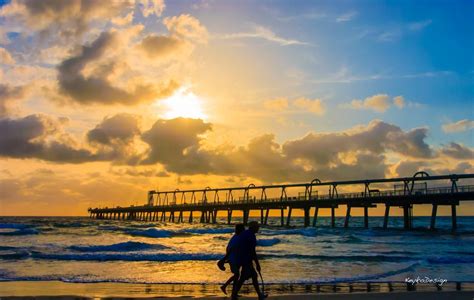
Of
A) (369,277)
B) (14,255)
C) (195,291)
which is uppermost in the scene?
(195,291)

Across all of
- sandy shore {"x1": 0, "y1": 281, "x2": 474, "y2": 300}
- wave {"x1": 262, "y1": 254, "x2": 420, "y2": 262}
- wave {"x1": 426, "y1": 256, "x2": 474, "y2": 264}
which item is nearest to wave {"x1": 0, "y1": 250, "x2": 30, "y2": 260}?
sandy shore {"x1": 0, "y1": 281, "x2": 474, "y2": 300}

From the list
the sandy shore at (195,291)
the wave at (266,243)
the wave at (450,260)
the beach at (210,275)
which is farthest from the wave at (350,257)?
the sandy shore at (195,291)

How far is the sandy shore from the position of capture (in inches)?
368

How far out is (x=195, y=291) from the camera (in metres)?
10.9

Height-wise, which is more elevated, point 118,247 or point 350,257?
point 350,257

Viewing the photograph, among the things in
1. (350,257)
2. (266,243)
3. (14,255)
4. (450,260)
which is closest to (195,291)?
(350,257)

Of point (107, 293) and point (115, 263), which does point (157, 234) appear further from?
point (107, 293)

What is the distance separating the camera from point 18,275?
13.9 metres

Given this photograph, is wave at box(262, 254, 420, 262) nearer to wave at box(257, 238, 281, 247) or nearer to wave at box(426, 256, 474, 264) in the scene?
wave at box(426, 256, 474, 264)

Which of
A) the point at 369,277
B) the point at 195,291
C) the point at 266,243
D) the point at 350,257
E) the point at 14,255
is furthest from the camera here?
the point at 266,243

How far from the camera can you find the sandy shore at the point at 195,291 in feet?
30.7

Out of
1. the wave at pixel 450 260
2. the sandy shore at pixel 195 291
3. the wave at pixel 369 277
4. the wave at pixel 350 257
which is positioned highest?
the sandy shore at pixel 195 291

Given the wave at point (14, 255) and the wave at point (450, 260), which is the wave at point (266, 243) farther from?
the wave at point (14, 255)

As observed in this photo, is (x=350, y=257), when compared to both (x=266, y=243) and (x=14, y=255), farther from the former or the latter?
(x=14, y=255)
